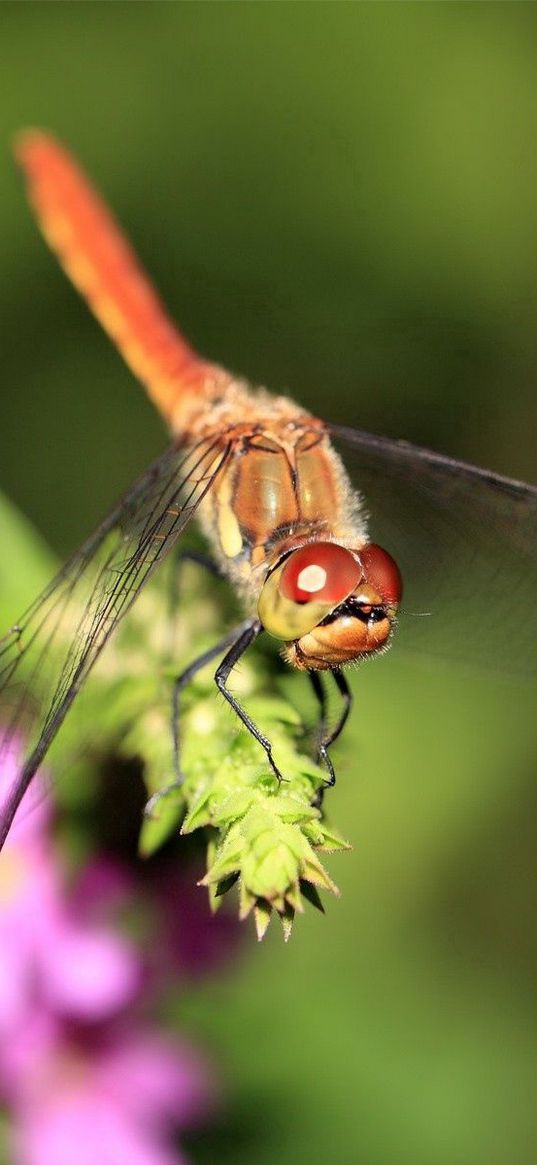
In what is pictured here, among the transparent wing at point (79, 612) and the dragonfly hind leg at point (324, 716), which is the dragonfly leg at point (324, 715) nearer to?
the dragonfly hind leg at point (324, 716)

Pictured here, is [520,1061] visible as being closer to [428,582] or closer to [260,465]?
[428,582]

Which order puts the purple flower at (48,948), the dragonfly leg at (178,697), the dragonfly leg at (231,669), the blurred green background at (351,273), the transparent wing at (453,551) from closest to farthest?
the dragonfly leg at (231,669), the dragonfly leg at (178,697), the purple flower at (48,948), the transparent wing at (453,551), the blurred green background at (351,273)

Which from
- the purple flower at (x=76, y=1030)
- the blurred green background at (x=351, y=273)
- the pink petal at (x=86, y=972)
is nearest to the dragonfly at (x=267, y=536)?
the purple flower at (x=76, y=1030)

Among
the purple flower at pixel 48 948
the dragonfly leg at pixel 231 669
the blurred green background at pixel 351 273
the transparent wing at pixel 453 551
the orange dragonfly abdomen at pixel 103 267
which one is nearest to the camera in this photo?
the dragonfly leg at pixel 231 669

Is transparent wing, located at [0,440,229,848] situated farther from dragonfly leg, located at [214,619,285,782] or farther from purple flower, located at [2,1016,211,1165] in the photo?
purple flower, located at [2,1016,211,1165]

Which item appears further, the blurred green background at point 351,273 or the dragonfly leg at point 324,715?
the blurred green background at point 351,273

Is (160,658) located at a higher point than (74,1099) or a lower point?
higher

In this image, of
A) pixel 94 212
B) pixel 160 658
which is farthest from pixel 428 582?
pixel 94 212
